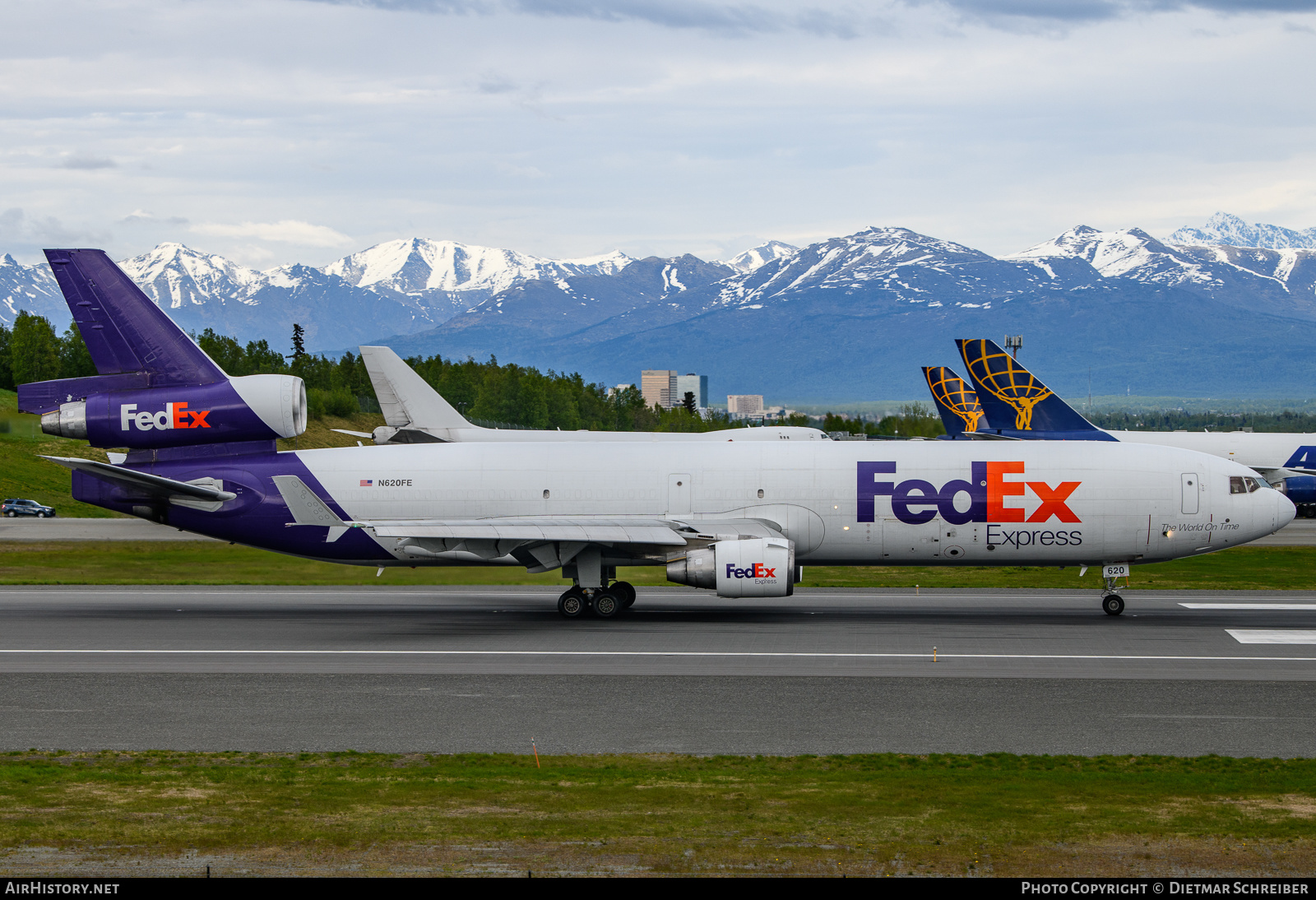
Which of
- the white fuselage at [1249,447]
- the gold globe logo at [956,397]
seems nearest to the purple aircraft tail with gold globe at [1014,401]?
the white fuselage at [1249,447]

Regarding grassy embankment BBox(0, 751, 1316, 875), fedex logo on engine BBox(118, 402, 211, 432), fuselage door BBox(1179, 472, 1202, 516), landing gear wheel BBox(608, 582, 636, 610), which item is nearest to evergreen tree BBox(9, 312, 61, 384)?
fedex logo on engine BBox(118, 402, 211, 432)

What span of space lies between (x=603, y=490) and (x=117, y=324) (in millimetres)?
14904

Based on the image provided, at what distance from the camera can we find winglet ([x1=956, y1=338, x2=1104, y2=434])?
211ft

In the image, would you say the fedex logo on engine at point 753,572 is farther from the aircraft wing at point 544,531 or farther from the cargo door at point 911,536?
the cargo door at point 911,536

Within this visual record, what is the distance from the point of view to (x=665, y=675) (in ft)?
82.1

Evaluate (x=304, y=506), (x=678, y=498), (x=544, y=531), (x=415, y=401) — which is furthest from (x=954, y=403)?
(x=304, y=506)

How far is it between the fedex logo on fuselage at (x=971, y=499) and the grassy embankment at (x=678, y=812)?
15.7m

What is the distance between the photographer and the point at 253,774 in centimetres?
1683

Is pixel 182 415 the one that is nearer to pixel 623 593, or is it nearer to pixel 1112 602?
pixel 623 593

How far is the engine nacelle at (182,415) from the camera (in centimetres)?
3334

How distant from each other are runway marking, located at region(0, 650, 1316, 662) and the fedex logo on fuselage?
6.55m
